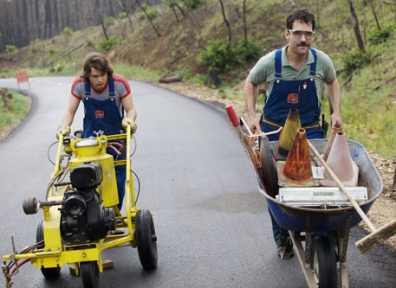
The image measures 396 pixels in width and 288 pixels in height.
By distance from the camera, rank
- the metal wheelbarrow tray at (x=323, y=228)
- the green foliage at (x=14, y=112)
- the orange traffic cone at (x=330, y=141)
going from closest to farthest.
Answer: the metal wheelbarrow tray at (x=323, y=228), the orange traffic cone at (x=330, y=141), the green foliage at (x=14, y=112)

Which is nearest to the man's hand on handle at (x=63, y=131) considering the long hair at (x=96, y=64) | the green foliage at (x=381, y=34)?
the long hair at (x=96, y=64)

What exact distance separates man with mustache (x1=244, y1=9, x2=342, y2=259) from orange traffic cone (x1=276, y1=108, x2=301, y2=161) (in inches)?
15.4

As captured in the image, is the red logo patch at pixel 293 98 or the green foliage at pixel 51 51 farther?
the green foliage at pixel 51 51

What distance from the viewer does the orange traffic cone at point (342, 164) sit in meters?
4.00

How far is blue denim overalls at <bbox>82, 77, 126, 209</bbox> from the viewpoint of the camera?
17.3ft

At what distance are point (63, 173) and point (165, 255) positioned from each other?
1.33 m

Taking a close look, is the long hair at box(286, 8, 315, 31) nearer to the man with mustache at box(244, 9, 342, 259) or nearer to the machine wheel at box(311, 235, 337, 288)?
the man with mustache at box(244, 9, 342, 259)

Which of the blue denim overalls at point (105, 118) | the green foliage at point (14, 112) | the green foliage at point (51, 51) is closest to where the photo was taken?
the blue denim overalls at point (105, 118)

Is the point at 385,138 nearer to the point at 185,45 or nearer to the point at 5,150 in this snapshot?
the point at 5,150

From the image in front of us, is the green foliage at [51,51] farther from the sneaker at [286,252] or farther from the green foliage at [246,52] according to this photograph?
the sneaker at [286,252]

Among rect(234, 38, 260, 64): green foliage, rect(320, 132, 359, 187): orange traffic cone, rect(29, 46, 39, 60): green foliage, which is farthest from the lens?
rect(29, 46, 39, 60): green foliage

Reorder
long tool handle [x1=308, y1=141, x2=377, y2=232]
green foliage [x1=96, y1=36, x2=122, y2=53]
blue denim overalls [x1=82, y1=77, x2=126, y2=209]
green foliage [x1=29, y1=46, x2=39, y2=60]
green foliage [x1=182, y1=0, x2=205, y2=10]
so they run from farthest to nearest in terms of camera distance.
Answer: green foliage [x1=29, y1=46, x2=39, y2=60], green foliage [x1=96, y1=36, x2=122, y2=53], green foliage [x1=182, y1=0, x2=205, y2=10], blue denim overalls [x1=82, y1=77, x2=126, y2=209], long tool handle [x1=308, y1=141, x2=377, y2=232]

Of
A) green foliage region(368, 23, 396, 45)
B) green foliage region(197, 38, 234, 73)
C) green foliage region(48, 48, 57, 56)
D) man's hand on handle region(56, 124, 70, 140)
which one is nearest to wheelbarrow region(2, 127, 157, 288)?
man's hand on handle region(56, 124, 70, 140)

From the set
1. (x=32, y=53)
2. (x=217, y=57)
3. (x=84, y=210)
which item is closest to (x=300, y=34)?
(x=84, y=210)
